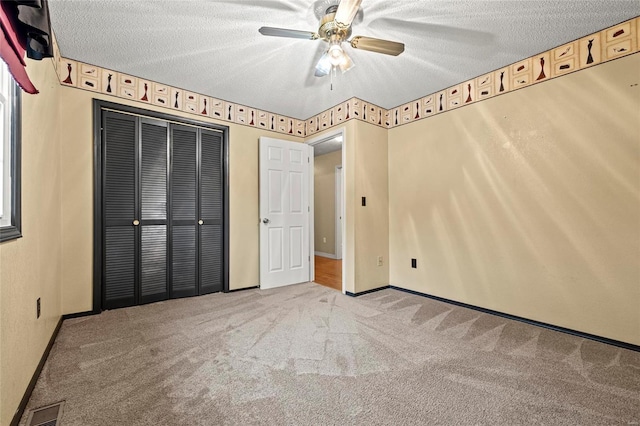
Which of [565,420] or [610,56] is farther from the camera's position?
[610,56]

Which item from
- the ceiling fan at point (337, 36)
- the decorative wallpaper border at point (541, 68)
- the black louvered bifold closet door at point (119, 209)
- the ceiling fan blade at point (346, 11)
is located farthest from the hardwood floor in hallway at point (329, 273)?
the ceiling fan blade at point (346, 11)

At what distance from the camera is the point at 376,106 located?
3688mm

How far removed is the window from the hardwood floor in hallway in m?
3.09

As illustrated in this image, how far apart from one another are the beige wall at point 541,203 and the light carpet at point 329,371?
0.33 metres

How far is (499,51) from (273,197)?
9.44ft

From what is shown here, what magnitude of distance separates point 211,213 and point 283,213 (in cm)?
95

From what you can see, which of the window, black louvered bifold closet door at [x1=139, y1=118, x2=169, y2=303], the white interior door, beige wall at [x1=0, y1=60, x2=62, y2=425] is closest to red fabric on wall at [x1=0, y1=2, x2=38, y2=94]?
the window

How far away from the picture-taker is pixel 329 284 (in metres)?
3.95

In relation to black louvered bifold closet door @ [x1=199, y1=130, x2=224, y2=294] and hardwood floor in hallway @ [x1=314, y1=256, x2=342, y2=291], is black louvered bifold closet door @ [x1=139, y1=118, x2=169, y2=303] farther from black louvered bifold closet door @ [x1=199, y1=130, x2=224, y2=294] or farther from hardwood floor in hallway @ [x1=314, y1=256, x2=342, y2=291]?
hardwood floor in hallway @ [x1=314, y1=256, x2=342, y2=291]

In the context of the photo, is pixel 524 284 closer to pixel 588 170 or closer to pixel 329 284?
pixel 588 170

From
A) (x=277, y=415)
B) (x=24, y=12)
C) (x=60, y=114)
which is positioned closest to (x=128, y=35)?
(x=60, y=114)

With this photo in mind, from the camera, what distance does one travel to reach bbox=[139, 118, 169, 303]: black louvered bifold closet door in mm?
3008

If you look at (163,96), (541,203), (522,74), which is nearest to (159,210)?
(163,96)

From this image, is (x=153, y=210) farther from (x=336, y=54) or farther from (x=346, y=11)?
(x=346, y=11)
